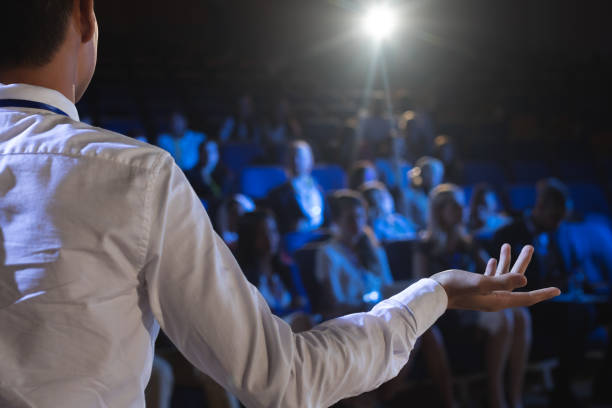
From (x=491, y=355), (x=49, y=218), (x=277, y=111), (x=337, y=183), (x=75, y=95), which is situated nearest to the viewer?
(x=49, y=218)

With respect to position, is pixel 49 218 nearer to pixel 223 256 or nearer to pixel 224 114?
pixel 223 256

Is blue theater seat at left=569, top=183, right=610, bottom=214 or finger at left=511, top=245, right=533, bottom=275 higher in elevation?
finger at left=511, top=245, right=533, bottom=275

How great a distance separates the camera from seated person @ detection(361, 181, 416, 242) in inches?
93.8

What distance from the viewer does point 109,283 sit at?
0.40 meters

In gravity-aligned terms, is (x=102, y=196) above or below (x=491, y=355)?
above

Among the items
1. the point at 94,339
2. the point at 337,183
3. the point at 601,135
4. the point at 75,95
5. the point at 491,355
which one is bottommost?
the point at 491,355

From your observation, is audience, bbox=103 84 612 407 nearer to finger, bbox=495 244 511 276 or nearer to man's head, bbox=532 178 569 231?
man's head, bbox=532 178 569 231

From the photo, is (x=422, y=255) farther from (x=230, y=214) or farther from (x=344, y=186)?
(x=344, y=186)

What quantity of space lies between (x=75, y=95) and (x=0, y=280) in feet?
0.59

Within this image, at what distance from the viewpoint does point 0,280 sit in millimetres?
401

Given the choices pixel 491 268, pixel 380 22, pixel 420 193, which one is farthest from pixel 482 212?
pixel 380 22

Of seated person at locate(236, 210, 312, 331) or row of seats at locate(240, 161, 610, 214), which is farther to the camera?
row of seats at locate(240, 161, 610, 214)

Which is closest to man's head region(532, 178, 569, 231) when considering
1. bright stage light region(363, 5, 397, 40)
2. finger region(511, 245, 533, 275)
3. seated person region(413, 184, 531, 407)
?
seated person region(413, 184, 531, 407)

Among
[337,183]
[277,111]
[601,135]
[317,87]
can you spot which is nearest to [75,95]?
[337,183]
